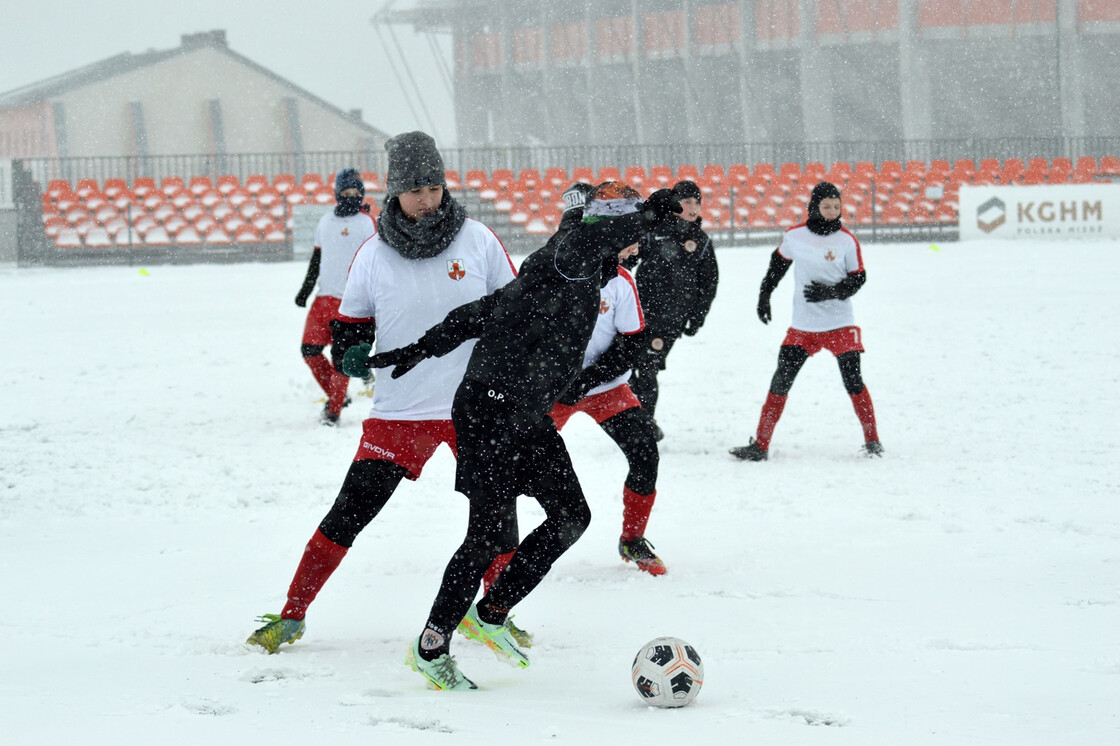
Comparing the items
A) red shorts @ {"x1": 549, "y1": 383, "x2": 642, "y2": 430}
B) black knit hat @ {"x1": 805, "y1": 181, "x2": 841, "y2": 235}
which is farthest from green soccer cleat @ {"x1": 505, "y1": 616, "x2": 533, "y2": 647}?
black knit hat @ {"x1": 805, "y1": 181, "x2": 841, "y2": 235}

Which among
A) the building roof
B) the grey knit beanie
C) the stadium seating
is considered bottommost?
the grey knit beanie

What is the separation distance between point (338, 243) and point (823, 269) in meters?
3.54

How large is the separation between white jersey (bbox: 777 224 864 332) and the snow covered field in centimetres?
91

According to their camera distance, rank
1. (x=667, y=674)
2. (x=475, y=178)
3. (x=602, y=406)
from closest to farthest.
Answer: (x=667, y=674), (x=602, y=406), (x=475, y=178)

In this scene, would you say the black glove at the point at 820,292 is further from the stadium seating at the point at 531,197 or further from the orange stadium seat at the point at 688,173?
the orange stadium seat at the point at 688,173

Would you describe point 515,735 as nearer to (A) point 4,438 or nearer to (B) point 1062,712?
(B) point 1062,712

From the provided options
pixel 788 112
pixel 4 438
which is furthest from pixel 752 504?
pixel 788 112

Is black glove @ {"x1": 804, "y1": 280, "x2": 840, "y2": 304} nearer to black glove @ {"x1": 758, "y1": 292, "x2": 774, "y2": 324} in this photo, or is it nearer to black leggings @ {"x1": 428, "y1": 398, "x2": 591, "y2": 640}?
black glove @ {"x1": 758, "y1": 292, "x2": 774, "y2": 324}

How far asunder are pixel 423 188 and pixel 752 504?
3.41 m

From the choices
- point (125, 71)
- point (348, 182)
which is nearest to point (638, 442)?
point (348, 182)

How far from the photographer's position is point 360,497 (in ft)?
13.8

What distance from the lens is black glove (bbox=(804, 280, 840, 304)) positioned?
7926mm

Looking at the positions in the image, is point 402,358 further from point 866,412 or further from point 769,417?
point 866,412

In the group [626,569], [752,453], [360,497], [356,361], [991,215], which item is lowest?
[626,569]
